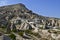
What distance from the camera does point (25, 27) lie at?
10388 centimetres

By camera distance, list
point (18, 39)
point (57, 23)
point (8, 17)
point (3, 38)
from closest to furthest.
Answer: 1. point (3, 38)
2. point (18, 39)
3. point (57, 23)
4. point (8, 17)

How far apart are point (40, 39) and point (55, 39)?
17.7 ft

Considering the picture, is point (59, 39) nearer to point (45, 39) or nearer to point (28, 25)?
point (45, 39)

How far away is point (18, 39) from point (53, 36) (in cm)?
2020

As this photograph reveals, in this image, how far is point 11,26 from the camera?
8875 cm

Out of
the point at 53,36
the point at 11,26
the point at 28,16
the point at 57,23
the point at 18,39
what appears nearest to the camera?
the point at 18,39

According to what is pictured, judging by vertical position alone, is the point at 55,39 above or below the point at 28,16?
below

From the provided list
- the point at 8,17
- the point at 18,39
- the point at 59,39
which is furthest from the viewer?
the point at 8,17

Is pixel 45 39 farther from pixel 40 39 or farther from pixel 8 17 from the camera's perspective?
pixel 8 17

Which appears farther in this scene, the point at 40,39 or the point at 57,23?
the point at 57,23

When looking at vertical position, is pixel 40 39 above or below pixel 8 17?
below

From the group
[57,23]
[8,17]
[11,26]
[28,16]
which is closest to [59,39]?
[11,26]

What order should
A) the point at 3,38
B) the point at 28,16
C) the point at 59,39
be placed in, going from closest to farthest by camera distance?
the point at 3,38 < the point at 59,39 < the point at 28,16

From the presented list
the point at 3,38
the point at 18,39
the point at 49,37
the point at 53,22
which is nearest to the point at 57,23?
the point at 53,22
